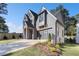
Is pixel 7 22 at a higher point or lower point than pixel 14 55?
higher

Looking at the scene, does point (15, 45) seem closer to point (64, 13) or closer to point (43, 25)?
point (43, 25)

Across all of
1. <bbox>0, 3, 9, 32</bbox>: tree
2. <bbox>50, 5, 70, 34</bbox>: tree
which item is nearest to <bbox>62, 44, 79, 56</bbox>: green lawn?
<bbox>50, 5, 70, 34</bbox>: tree

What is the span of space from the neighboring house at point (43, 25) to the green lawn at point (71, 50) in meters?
0.08

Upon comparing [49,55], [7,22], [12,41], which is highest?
[7,22]

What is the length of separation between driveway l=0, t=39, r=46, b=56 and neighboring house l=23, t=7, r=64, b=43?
0.18 ft

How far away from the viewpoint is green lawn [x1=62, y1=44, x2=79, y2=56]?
2359 millimetres

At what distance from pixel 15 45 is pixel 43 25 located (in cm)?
37

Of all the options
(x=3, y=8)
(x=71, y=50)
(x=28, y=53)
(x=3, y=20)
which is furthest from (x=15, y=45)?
(x=71, y=50)

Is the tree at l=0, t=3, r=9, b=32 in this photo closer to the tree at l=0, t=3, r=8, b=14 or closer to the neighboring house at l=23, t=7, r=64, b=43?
the tree at l=0, t=3, r=8, b=14

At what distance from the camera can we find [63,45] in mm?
2424

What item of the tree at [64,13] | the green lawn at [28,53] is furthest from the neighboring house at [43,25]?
the green lawn at [28,53]

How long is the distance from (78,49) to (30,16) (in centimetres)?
61

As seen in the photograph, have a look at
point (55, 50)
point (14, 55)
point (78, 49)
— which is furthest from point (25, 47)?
point (78, 49)

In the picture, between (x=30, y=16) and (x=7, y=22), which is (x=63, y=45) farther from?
(x=7, y=22)
